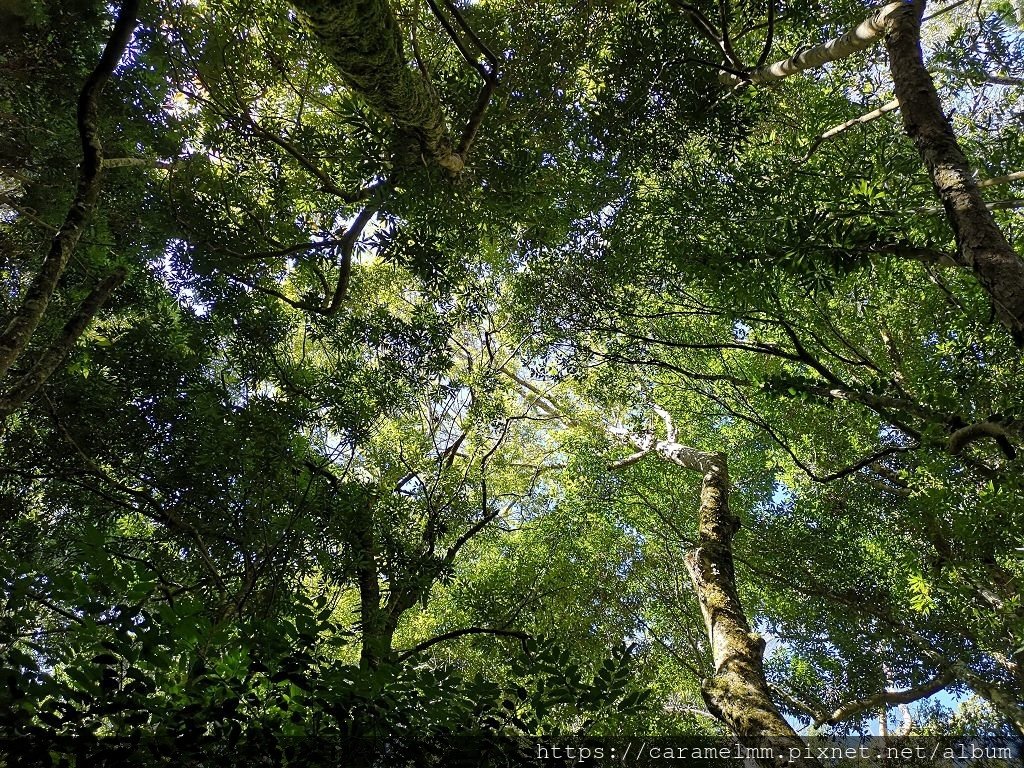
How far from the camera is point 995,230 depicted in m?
2.68

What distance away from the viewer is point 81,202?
3518mm

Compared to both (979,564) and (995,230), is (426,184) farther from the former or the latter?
(979,564)

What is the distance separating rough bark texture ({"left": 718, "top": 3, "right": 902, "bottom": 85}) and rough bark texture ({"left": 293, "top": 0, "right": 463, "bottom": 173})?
2.48 meters

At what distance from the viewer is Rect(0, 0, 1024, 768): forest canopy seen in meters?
2.36

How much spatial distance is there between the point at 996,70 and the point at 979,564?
6.90 metres

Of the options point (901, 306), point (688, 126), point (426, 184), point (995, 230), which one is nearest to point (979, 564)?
point (901, 306)

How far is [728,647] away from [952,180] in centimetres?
350

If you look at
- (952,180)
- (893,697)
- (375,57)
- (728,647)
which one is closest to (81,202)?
(375,57)

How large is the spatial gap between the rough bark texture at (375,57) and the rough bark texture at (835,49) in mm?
2481

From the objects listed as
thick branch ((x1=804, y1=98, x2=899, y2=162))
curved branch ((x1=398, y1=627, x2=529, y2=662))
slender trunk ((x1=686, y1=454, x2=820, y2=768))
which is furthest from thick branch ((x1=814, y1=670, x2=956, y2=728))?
thick branch ((x1=804, y1=98, x2=899, y2=162))

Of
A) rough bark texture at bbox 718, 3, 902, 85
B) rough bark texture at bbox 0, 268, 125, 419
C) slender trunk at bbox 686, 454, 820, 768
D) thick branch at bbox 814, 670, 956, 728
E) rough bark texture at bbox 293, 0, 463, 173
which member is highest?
rough bark texture at bbox 718, 3, 902, 85

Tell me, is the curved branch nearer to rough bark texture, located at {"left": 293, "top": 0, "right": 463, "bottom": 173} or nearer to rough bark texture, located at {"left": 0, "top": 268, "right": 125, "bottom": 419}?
rough bark texture, located at {"left": 0, "top": 268, "right": 125, "bottom": 419}

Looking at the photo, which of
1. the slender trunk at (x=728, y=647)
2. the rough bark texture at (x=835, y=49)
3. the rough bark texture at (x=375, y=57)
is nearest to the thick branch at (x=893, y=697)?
the slender trunk at (x=728, y=647)

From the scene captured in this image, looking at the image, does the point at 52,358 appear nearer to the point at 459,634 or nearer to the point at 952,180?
the point at 459,634
